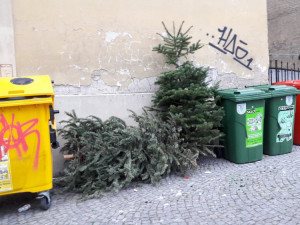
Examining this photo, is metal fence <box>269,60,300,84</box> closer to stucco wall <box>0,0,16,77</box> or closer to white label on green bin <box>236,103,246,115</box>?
white label on green bin <box>236,103,246,115</box>

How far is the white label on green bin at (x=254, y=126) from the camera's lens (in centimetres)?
460

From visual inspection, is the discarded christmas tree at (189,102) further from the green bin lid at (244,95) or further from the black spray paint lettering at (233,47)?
the black spray paint lettering at (233,47)

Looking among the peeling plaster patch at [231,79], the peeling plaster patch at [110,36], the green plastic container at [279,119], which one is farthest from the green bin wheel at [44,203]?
the peeling plaster patch at [231,79]

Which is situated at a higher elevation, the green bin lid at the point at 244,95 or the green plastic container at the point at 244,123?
the green bin lid at the point at 244,95

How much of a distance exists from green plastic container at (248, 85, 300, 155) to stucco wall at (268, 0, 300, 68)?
27.5ft

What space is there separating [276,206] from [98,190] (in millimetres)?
2151

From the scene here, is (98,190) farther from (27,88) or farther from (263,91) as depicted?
(263,91)

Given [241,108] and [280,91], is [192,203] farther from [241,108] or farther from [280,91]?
[280,91]

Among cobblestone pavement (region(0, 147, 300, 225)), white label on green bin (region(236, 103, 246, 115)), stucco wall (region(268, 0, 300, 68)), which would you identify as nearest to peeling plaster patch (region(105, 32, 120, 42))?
white label on green bin (region(236, 103, 246, 115))

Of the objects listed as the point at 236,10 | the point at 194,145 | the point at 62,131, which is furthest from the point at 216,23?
the point at 62,131

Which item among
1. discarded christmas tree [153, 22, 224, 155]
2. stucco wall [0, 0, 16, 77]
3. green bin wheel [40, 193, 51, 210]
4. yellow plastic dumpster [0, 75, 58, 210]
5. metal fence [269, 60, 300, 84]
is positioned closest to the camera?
yellow plastic dumpster [0, 75, 58, 210]

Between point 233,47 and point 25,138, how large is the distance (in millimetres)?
4552

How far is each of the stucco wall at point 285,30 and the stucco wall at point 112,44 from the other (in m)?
7.80

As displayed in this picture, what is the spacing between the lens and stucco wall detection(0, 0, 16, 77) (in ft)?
14.0
